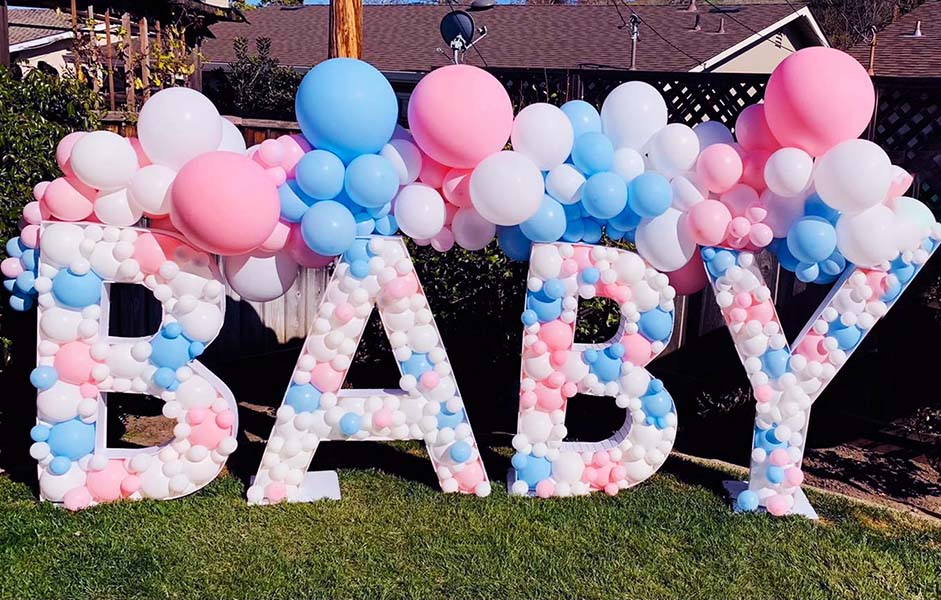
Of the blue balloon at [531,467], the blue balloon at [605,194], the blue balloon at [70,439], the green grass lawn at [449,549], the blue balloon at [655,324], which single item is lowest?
the green grass lawn at [449,549]

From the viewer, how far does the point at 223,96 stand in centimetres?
1420

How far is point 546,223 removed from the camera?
3947 millimetres

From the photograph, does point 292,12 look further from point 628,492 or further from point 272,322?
point 628,492

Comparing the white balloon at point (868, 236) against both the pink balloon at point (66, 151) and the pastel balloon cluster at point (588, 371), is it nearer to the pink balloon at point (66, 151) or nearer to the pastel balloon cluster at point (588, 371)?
the pastel balloon cluster at point (588, 371)

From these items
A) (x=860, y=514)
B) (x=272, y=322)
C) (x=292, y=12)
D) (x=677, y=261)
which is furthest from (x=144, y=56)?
(x=292, y=12)

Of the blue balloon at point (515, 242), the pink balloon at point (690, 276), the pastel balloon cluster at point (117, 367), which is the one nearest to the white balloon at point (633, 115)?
the blue balloon at point (515, 242)

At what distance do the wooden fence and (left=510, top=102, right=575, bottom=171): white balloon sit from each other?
223 cm

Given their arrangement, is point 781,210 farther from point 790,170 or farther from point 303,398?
point 303,398

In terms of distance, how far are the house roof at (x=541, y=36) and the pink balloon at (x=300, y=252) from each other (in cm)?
1056

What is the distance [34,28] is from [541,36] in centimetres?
958

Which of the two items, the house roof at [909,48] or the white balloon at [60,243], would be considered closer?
the white balloon at [60,243]

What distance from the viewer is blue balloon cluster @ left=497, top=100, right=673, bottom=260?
3.85 metres

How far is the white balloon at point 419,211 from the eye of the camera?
386cm

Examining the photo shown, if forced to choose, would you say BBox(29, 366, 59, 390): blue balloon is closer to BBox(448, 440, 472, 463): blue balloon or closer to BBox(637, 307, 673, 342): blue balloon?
BBox(448, 440, 472, 463): blue balloon
